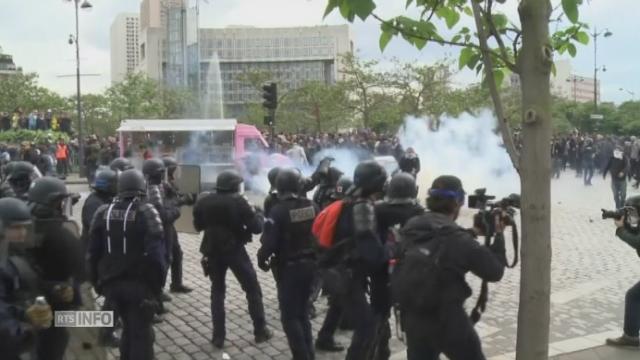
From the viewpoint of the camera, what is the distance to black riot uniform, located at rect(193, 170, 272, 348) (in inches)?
261

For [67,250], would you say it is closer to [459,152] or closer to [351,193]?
[351,193]

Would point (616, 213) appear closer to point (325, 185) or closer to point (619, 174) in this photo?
point (325, 185)

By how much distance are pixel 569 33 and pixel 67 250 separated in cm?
370

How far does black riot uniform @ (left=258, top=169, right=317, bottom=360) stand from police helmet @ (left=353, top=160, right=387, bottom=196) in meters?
0.71

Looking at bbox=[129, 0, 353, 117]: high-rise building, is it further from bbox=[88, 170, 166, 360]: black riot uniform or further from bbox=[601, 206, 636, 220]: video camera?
bbox=[88, 170, 166, 360]: black riot uniform

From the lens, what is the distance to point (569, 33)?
4.72 m

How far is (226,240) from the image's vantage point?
6.61 metres

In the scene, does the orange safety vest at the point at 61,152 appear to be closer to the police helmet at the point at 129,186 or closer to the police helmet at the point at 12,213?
the police helmet at the point at 129,186

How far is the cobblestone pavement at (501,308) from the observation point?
261 inches

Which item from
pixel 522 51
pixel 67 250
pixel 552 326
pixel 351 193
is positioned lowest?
pixel 552 326

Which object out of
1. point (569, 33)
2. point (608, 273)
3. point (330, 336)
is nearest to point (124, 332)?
point (330, 336)

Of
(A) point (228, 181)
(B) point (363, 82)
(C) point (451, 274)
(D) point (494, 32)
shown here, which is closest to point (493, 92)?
(D) point (494, 32)

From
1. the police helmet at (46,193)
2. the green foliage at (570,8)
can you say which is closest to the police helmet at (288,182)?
the police helmet at (46,193)

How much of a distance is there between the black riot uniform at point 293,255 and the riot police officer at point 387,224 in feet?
2.21
